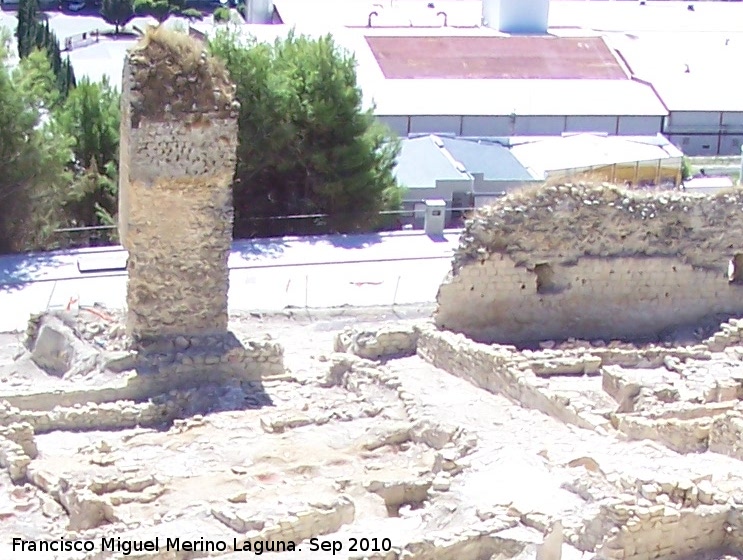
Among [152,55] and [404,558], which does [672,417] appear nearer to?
[404,558]

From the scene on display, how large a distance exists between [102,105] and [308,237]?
8.03 metres

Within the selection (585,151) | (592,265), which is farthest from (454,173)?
(592,265)

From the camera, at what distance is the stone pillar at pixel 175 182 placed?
2284 centimetres

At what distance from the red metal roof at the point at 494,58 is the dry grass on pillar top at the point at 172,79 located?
29.0 metres

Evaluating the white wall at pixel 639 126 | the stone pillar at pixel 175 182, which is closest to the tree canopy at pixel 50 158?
the stone pillar at pixel 175 182

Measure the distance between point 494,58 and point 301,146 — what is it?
19.2 m

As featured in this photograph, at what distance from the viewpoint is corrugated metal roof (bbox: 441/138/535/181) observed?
42438 mm

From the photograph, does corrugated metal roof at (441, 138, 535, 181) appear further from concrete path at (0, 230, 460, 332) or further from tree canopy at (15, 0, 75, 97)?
tree canopy at (15, 0, 75, 97)

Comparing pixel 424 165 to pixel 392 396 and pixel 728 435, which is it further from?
pixel 728 435

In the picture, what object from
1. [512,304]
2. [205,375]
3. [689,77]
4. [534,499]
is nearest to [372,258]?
[512,304]

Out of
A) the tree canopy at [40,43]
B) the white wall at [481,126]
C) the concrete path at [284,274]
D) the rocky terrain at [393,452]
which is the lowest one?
the rocky terrain at [393,452]

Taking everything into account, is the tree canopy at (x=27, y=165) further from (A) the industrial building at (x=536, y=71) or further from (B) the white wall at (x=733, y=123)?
(B) the white wall at (x=733, y=123)

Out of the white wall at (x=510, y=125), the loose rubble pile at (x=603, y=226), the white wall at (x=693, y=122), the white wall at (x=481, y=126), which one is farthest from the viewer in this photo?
the white wall at (x=693, y=122)

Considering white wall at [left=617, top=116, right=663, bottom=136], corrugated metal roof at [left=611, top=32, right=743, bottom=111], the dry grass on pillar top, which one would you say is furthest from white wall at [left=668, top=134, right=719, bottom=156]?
the dry grass on pillar top
